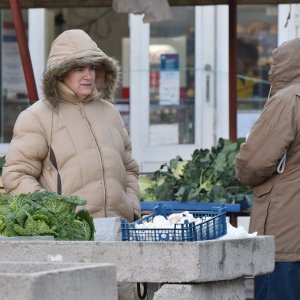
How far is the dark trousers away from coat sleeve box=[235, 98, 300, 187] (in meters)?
0.52

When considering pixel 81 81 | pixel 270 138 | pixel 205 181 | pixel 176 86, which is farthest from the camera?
pixel 176 86

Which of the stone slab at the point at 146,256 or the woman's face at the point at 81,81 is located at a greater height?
the woman's face at the point at 81,81

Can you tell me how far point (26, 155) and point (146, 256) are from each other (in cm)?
179

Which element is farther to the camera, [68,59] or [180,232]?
[68,59]

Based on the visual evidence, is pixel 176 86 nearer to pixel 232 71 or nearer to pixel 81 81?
pixel 232 71

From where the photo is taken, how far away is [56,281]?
3957 millimetres

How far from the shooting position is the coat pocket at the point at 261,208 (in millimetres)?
7289

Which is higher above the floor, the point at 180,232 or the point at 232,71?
the point at 232,71

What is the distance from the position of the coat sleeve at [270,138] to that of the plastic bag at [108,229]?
1386mm

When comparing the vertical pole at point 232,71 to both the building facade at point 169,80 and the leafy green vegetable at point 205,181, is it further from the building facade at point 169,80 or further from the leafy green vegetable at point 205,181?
the building facade at point 169,80

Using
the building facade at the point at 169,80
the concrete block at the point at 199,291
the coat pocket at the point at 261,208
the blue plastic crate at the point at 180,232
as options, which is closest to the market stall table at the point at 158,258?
the concrete block at the point at 199,291

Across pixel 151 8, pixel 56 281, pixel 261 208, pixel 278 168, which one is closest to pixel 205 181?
pixel 151 8

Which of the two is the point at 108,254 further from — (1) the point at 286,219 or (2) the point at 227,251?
(1) the point at 286,219

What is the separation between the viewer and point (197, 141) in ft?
40.7
